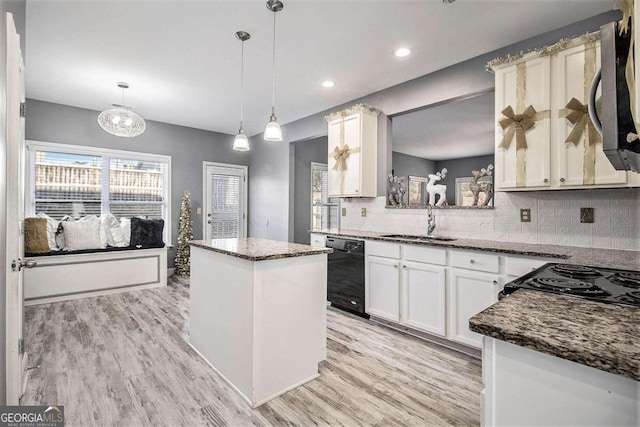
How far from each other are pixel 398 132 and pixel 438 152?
2076 mm

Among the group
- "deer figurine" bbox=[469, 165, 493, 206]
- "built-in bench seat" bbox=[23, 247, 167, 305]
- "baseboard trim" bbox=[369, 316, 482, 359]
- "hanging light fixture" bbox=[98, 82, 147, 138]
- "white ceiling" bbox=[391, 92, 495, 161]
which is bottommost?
"baseboard trim" bbox=[369, 316, 482, 359]

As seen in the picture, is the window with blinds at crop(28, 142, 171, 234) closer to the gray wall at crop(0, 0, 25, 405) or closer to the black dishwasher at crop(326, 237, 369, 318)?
the black dishwasher at crop(326, 237, 369, 318)

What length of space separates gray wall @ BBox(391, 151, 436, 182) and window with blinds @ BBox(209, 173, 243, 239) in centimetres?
349

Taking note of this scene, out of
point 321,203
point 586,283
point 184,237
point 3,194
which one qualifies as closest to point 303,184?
point 321,203

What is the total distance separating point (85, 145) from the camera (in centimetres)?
474

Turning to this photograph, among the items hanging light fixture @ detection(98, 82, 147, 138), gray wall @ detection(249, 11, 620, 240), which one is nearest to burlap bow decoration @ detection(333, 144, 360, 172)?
gray wall @ detection(249, 11, 620, 240)

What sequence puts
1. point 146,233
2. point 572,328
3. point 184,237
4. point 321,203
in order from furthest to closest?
1. point 321,203
2. point 184,237
3. point 146,233
4. point 572,328

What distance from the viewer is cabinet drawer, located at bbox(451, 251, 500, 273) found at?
2387 mm

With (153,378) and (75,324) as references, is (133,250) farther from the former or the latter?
(153,378)

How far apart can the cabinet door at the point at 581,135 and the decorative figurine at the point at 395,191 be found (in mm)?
1722

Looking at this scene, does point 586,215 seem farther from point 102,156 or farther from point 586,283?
point 102,156

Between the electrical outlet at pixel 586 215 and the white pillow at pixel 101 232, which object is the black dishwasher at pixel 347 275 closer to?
the electrical outlet at pixel 586 215

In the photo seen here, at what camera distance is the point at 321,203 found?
6441 millimetres

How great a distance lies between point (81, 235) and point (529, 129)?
16.9ft
